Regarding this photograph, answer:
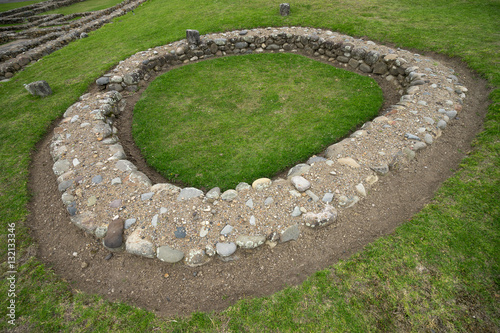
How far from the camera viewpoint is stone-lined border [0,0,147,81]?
46.7ft

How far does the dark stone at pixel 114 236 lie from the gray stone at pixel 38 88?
8.88m

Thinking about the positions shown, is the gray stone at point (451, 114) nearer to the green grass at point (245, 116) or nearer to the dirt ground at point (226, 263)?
the dirt ground at point (226, 263)

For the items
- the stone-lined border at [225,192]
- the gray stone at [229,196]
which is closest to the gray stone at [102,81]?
the stone-lined border at [225,192]

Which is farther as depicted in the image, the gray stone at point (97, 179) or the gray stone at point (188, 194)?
the gray stone at point (97, 179)

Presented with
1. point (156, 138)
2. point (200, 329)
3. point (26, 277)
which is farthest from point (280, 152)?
point (26, 277)

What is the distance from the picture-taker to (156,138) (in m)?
7.99

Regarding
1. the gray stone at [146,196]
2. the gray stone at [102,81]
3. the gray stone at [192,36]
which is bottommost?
the gray stone at [146,196]

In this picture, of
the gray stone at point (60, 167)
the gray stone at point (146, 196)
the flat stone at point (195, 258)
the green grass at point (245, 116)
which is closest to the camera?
the flat stone at point (195, 258)

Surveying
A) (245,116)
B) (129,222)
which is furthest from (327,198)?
(245,116)

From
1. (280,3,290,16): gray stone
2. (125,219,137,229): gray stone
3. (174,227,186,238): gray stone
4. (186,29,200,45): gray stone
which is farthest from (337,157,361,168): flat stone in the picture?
(280,3,290,16): gray stone

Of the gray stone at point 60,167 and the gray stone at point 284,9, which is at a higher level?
the gray stone at point 284,9

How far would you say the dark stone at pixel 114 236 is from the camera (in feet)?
15.6

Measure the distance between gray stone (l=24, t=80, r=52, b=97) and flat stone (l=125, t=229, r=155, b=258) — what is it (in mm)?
9386

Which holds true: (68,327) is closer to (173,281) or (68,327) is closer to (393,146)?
(173,281)
